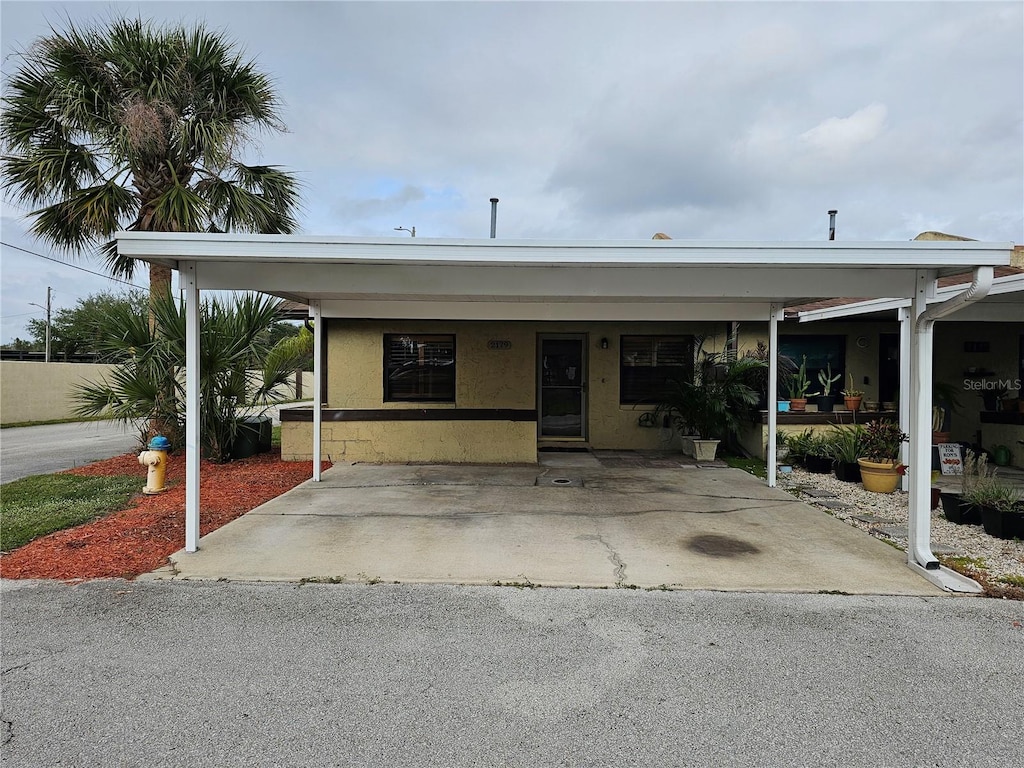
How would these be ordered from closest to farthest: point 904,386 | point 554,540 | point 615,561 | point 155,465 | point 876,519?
point 615,561
point 554,540
point 876,519
point 155,465
point 904,386

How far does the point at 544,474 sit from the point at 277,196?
6.56m

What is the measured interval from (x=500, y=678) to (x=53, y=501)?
6.45 meters

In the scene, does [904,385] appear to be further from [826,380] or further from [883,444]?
Result: [826,380]

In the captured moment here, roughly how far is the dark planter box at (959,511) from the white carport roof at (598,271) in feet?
5.83

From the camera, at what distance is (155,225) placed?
8.91 metres

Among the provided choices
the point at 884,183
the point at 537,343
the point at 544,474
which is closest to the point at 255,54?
the point at 537,343

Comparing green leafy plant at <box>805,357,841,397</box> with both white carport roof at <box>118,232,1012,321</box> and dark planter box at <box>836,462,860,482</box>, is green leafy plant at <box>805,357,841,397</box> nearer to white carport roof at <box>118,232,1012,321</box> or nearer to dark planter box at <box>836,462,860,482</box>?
dark planter box at <box>836,462,860,482</box>

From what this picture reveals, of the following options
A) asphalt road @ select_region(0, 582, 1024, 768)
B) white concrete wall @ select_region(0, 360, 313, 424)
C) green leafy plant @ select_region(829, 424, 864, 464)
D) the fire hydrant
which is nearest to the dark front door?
green leafy plant @ select_region(829, 424, 864, 464)

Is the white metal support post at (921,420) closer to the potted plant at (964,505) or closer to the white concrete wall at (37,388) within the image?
the potted plant at (964,505)

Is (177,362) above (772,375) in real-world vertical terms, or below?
above

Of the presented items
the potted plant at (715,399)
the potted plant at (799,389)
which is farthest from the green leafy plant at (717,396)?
the potted plant at (799,389)

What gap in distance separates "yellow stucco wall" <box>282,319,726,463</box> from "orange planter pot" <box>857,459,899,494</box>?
4722 mm

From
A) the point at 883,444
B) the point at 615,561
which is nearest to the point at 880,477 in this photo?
the point at 883,444

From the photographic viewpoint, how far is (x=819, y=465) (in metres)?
8.89
